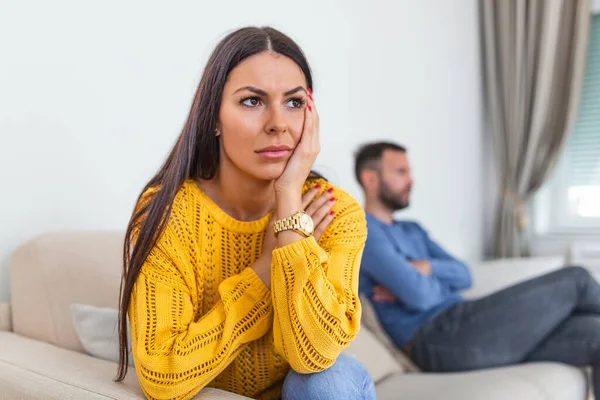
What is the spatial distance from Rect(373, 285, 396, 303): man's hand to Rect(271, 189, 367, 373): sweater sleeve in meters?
0.96

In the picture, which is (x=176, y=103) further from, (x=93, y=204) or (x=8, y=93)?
(x=8, y=93)

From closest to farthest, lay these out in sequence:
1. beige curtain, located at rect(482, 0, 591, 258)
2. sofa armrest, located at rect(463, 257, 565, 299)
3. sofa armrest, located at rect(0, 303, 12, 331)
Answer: sofa armrest, located at rect(0, 303, 12, 331) → sofa armrest, located at rect(463, 257, 565, 299) → beige curtain, located at rect(482, 0, 591, 258)

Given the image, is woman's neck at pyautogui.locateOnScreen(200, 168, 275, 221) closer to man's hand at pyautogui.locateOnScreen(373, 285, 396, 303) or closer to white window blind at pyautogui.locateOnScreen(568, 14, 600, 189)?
man's hand at pyautogui.locateOnScreen(373, 285, 396, 303)

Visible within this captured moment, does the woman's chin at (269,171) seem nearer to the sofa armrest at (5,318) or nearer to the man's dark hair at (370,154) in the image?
the sofa armrest at (5,318)

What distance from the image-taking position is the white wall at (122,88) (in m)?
1.64

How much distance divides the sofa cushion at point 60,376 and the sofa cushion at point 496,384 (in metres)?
0.77

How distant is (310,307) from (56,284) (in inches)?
27.6

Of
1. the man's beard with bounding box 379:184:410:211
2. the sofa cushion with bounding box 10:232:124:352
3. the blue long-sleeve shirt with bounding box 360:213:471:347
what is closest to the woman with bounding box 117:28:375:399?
the sofa cushion with bounding box 10:232:124:352

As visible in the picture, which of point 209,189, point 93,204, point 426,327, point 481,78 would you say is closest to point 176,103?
point 93,204

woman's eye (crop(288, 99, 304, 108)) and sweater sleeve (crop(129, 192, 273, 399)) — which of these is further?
woman's eye (crop(288, 99, 304, 108))

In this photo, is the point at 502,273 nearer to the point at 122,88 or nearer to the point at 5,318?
the point at 122,88

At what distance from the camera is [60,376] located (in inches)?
47.8

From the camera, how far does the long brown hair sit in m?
1.18

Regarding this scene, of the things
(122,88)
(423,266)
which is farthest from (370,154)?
(122,88)
